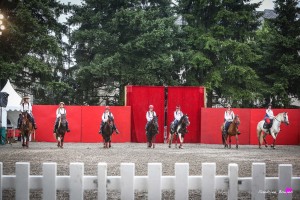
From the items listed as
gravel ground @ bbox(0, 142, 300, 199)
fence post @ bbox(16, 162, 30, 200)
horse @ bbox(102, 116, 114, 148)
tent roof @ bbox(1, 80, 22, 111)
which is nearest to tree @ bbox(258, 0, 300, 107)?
horse @ bbox(102, 116, 114, 148)

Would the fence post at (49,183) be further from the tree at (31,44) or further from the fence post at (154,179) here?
the tree at (31,44)

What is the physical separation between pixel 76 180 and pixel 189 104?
28280 millimetres

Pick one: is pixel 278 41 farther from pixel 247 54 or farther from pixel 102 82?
pixel 102 82

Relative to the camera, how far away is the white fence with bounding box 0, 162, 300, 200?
433 centimetres

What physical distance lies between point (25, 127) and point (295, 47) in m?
25.9

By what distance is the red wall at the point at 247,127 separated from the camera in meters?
31.1

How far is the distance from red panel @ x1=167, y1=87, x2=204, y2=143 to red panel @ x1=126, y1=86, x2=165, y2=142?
0.69m

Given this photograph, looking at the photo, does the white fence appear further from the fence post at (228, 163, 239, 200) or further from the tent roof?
the tent roof

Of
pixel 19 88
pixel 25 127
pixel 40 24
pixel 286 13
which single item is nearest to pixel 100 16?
pixel 40 24

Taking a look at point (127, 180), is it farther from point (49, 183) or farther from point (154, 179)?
point (49, 183)

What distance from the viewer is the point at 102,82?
4397 cm

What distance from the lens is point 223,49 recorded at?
41.4 m

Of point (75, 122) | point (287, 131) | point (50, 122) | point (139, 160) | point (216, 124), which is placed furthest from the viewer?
point (216, 124)

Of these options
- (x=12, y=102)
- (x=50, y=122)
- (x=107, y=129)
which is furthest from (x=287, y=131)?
(x=12, y=102)
